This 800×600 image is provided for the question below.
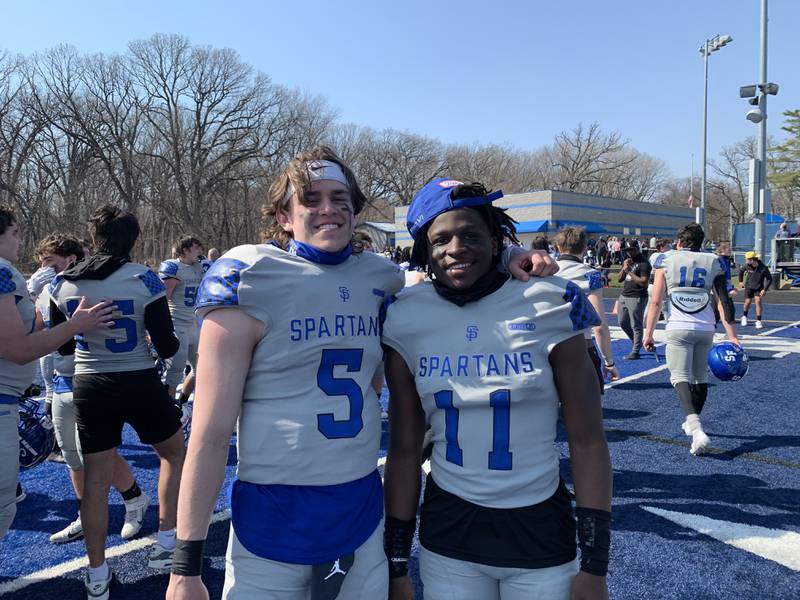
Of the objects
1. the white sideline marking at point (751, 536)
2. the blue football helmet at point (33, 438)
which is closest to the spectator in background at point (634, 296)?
the white sideline marking at point (751, 536)

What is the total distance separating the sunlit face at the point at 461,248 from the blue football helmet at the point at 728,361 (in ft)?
17.0

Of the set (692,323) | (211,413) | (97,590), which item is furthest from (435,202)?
(692,323)

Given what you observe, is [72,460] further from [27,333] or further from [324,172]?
[324,172]

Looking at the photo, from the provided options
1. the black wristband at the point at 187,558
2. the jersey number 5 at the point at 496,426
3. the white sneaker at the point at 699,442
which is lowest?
the white sneaker at the point at 699,442

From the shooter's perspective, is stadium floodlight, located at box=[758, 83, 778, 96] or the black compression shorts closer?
the black compression shorts

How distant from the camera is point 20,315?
2926 millimetres

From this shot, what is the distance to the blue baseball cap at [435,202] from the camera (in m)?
1.92

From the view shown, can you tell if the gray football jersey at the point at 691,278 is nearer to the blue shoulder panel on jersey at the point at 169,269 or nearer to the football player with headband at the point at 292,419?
the football player with headband at the point at 292,419

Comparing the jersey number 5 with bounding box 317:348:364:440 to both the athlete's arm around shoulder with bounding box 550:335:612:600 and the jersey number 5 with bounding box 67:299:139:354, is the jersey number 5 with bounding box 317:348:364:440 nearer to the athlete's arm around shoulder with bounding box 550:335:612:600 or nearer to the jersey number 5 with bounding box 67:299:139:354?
the athlete's arm around shoulder with bounding box 550:335:612:600

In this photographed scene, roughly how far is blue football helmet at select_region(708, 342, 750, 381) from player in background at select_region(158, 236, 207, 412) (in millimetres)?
6065

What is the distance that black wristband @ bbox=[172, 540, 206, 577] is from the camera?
65.6 inches

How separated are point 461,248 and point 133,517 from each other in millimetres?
3577

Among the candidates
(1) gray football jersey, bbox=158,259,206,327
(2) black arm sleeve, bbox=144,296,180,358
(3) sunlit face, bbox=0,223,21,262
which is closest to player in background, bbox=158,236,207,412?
(1) gray football jersey, bbox=158,259,206,327

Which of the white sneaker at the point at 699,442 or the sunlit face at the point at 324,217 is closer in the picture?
the sunlit face at the point at 324,217
